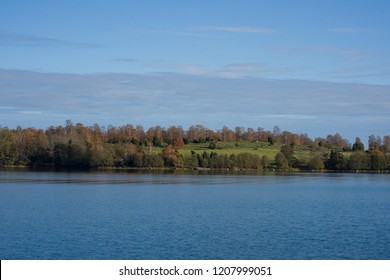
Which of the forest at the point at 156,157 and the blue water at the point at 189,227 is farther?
the forest at the point at 156,157

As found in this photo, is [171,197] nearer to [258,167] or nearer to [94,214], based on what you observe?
[94,214]

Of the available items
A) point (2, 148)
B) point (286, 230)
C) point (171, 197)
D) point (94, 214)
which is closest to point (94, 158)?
point (2, 148)

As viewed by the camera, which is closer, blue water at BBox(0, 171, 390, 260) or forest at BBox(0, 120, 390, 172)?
blue water at BBox(0, 171, 390, 260)

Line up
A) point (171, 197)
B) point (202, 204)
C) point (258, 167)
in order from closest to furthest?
1. point (202, 204)
2. point (171, 197)
3. point (258, 167)

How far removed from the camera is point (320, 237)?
3067cm

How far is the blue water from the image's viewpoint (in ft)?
87.1

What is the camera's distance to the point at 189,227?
33.4m

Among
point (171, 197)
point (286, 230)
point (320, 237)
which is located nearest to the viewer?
point (320, 237)

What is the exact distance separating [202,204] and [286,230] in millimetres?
15123

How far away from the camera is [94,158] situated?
420 feet

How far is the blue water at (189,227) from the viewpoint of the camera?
87.1 ft

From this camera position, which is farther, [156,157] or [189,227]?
[156,157]
